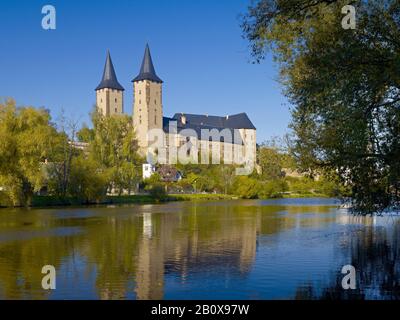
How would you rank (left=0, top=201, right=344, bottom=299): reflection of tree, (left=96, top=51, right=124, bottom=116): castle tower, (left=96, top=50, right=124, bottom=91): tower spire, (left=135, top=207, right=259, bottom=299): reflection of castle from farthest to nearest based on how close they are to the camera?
(left=96, top=51, right=124, bottom=116): castle tower < (left=96, top=50, right=124, bottom=91): tower spire < (left=135, top=207, right=259, bottom=299): reflection of castle < (left=0, top=201, right=344, bottom=299): reflection of tree

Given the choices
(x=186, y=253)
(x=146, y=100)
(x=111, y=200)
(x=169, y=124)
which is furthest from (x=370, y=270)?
(x=169, y=124)

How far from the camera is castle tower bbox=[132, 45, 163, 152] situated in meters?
164

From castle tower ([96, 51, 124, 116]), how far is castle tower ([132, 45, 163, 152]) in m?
10.6

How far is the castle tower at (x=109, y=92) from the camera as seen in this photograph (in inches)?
6845

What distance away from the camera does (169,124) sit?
572 ft

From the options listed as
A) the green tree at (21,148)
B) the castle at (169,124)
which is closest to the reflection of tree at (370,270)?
the green tree at (21,148)

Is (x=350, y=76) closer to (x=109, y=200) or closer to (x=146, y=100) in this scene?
(x=109, y=200)

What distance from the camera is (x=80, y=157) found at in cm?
6556

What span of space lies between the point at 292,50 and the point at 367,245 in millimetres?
9538

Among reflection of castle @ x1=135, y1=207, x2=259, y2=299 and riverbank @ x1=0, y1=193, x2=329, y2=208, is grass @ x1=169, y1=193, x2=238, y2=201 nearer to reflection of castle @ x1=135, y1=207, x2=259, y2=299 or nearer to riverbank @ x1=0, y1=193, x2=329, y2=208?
riverbank @ x1=0, y1=193, x2=329, y2=208

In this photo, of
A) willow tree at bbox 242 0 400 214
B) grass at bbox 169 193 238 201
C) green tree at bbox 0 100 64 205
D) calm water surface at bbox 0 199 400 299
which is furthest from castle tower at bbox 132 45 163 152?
willow tree at bbox 242 0 400 214

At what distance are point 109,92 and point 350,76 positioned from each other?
6572 inches

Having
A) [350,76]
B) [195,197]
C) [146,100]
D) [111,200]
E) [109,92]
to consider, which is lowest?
[195,197]
